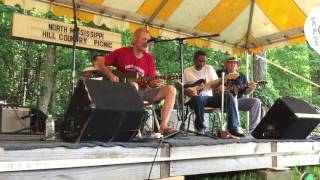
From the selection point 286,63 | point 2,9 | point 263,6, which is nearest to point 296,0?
point 263,6

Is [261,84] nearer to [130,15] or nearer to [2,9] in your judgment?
[130,15]

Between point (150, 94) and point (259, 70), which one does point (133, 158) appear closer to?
point (150, 94)

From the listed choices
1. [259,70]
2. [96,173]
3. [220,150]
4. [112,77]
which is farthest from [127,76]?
[259,70]

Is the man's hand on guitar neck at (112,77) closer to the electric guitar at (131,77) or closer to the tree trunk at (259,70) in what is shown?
the electric guitar at (131,77)

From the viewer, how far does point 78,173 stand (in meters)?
2.54

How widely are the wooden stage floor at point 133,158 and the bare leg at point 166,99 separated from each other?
0.20 meters

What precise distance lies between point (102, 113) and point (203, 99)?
7.98ft

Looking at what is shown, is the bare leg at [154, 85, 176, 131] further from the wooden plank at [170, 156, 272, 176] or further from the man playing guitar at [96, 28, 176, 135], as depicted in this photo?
the wooden plank at [170, 156, 272, 176]

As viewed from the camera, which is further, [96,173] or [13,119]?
[13,119]

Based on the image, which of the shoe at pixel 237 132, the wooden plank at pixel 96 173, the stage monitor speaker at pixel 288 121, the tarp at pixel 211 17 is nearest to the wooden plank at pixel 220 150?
the wooden plank at pixel 96 173

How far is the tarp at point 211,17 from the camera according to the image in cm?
541

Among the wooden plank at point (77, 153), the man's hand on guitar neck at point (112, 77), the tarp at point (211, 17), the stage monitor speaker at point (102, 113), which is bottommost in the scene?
the wooden plank at point (77, 153)

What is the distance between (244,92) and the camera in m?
5.31

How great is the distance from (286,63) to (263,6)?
1318 cm
